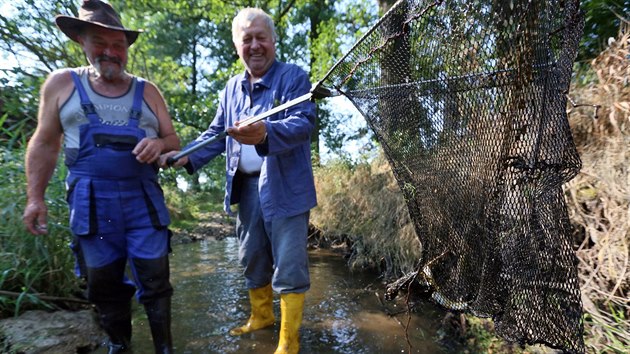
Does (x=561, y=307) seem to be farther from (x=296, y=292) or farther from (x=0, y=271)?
(x=0, y=271)

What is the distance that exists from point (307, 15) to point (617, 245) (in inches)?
556

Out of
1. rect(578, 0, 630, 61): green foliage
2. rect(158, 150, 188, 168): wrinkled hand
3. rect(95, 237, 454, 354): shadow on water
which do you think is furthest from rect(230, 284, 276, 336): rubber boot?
rect(578, 0, 630, 61): green foliage

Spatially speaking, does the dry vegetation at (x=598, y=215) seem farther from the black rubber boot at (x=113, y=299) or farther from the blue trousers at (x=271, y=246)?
the black rubber boot at (x=113, y=299)

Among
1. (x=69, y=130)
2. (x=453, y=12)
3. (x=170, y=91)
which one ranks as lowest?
(x=69, y=130)

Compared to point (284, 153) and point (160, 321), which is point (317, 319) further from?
point (284, 153)

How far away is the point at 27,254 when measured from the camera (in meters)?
2.65

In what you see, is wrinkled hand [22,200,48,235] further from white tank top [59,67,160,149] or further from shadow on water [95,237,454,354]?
shadow on water [95,237,454,354]

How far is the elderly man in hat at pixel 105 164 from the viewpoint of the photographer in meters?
1.89

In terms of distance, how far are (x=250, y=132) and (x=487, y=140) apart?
42.5 inches

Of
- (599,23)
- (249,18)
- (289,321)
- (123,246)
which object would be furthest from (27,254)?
(599,23)

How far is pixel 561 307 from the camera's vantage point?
Result: 159cm

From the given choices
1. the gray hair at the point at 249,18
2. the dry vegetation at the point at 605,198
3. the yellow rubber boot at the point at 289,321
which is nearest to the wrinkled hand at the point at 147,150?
the gray hair at the point at 249,18

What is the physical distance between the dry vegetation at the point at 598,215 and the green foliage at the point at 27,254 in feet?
9.61

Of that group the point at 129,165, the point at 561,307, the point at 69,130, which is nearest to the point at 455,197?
the point at 561,307
